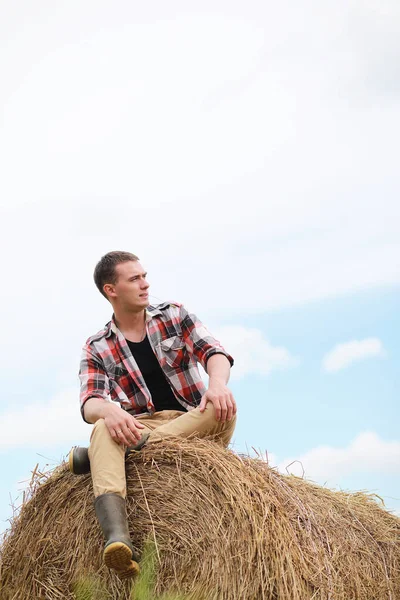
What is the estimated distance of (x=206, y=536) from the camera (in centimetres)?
455

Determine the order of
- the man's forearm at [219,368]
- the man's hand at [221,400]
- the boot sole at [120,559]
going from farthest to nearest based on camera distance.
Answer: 1. the man's forearm at [219,368]
2. the man's hand at [221,400]
3. the boot sole at [120,559]

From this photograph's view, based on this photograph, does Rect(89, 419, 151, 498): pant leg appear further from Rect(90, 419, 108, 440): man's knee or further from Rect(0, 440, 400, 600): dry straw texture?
Rect(0, 440, 400, 600): dry straw texture

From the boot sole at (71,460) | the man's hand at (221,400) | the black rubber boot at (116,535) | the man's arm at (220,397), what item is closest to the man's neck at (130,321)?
the man's arm at (220,397)

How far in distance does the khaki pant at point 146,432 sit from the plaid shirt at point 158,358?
0.51ft

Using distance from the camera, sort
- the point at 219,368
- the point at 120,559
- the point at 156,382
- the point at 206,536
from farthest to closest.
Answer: the point at 156,382 < the point at 219,368 < the point at 206,536 < the point at 120,559

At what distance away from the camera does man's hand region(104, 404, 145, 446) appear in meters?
4.66

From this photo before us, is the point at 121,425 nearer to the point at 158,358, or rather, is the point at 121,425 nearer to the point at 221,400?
the point at 221,400

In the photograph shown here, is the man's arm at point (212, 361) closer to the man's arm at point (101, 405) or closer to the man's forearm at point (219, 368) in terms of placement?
the man's forearm at point (219, 368)

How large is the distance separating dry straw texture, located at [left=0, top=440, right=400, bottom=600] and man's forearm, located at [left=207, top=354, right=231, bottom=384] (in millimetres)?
384

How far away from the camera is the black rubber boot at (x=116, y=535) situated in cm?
430

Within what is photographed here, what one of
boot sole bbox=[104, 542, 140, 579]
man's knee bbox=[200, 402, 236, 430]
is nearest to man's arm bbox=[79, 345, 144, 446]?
man's knee bbox=[200, 402, 236, 430]

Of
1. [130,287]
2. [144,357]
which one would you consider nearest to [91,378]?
[144,357]

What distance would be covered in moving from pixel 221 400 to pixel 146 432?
49cm

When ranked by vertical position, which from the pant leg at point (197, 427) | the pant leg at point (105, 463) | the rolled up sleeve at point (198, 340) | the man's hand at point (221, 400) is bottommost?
the pant leg at point (105, 463)
